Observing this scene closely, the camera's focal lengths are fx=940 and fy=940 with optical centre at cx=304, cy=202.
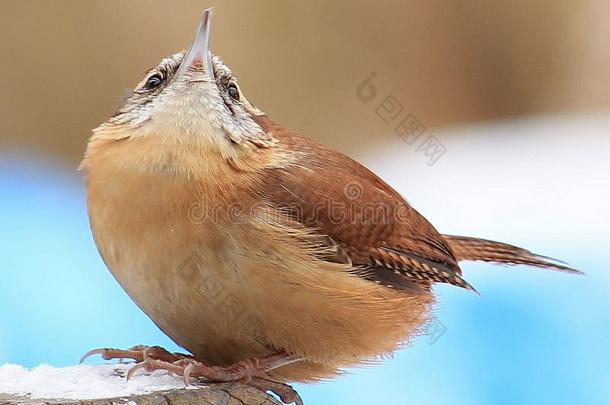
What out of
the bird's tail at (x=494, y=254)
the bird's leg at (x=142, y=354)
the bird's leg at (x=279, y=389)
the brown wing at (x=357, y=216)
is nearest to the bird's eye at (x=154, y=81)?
the brown wing at (x=357, y=216)

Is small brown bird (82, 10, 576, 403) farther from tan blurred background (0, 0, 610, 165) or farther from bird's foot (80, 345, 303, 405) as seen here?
tan blurred background (0, 0, 610, 165)

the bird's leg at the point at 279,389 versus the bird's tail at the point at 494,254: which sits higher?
the bird's tail at the point at 494,254

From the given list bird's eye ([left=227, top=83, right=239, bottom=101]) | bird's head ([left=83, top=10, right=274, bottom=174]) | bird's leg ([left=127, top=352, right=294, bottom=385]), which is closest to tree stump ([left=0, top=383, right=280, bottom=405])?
bird's leg ([left=127, top=352, right=294, bottom=385])

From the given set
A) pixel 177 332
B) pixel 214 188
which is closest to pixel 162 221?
pixel 214 188

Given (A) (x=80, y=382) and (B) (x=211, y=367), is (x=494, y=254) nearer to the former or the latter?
(B) (x=211, y=367)

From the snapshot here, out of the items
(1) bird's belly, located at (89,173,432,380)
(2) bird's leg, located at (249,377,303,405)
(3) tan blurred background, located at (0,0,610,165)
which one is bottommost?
(2) bird's leg, located at (249,377,303,405)

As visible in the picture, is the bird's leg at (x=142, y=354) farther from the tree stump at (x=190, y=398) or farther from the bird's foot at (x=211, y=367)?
the tree stump at (x=190, y=398)

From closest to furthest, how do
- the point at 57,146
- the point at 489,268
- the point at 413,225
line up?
the point at 413,225
the point at 489,268
the point at 57,146

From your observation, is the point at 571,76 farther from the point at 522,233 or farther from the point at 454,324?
the point at 454,324
